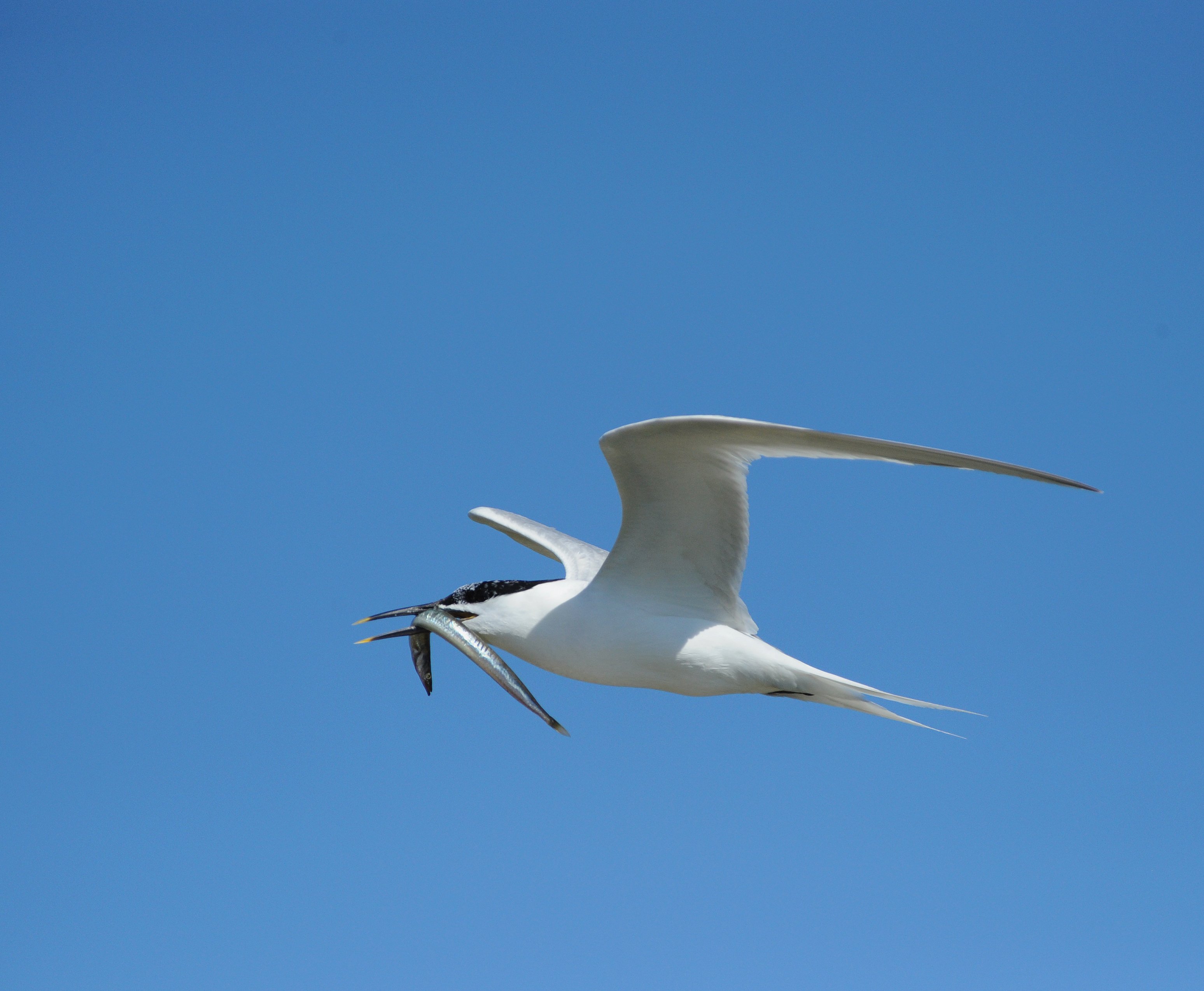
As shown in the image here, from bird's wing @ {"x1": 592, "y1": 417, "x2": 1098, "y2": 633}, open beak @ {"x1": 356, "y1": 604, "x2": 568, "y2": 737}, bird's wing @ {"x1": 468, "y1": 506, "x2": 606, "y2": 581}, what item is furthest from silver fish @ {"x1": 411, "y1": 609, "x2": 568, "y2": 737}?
bird's wing @ {"x1": 468, "y1": 506, "x2": 606, "y2": 581}

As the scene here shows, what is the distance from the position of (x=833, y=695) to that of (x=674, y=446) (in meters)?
1.84

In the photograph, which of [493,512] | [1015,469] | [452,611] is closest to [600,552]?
[493,512]

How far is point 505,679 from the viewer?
580 cm

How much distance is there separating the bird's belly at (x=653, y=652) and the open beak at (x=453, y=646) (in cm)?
45

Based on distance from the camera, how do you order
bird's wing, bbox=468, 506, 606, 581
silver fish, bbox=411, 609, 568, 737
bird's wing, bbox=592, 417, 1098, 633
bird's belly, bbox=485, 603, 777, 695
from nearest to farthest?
bird's wing, bbox=592, 417, 1098, 633
silver fish, bbox=411, 609, 568, 737
bird's belly, bbox=485, 603, 777, 695
bird's wing, bbox=468, 506, 606, 581

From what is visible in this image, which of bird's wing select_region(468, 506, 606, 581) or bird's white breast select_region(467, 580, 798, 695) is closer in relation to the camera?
bird's white breast select_region(467, 580, 798, 695)

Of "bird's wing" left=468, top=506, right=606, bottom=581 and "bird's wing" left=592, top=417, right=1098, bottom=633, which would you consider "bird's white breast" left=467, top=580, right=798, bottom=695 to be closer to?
"bird's wing" left=592, top=417, right=1098, bottom=633

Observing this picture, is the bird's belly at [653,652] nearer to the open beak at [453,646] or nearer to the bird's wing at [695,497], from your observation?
the bird's wing at [695,497]

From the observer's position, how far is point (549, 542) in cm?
834

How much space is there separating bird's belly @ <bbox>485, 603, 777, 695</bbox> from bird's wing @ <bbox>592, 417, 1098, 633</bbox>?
177mm

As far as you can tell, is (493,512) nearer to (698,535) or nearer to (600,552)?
(600,552)

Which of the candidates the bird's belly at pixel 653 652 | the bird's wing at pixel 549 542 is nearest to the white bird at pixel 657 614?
the bird's belly at pixel 653 652

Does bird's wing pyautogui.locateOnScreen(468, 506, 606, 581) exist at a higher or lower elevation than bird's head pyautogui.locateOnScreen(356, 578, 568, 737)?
higher

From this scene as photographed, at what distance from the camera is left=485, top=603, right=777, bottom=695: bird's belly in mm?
6012
